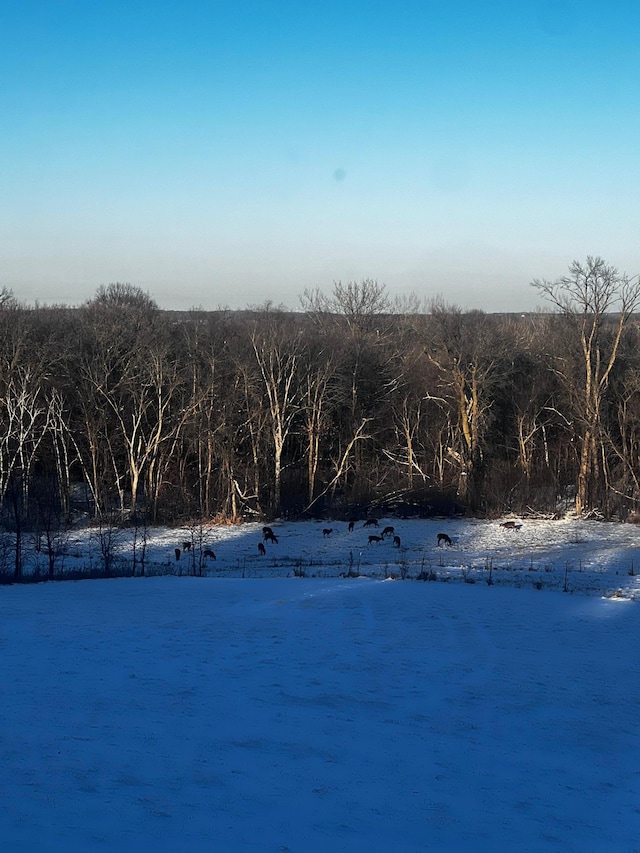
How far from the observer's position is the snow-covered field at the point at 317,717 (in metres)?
7.87

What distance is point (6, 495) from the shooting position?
4134 cm

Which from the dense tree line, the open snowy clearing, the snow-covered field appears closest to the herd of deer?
the open snowy clearing

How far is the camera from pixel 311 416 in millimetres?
49781

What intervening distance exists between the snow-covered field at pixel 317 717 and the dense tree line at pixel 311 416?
76.2 ft

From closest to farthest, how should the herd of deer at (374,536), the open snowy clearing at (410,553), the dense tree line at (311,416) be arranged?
the open snowy clearing at (410,553) → the herd of deer at (374,536) → the dense tree line at (311,416)

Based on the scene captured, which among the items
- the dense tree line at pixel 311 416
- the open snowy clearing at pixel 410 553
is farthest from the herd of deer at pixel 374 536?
the dense tree line at pixel 311 416

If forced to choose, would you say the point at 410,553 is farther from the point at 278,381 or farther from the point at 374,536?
the point at 278,381

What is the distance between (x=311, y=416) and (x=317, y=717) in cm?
3866

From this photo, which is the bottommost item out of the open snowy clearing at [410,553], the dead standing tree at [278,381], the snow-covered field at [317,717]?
the open snowy clearing at [410,553]

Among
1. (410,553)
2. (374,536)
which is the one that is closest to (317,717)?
(410,553)

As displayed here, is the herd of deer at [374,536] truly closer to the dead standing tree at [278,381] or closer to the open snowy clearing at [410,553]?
the open snowy clearing at [410,553]

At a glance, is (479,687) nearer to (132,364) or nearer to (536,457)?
(132,364)

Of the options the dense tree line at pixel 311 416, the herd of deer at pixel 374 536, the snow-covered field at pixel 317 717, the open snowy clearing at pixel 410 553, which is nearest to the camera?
the snow-covered field at pixel 317 717

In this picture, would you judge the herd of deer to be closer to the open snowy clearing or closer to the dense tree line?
the open snowy clearing
